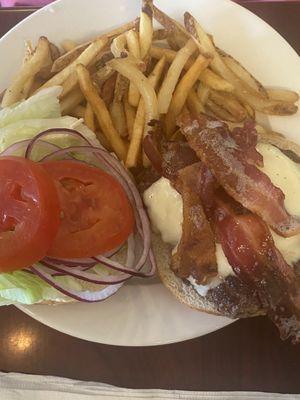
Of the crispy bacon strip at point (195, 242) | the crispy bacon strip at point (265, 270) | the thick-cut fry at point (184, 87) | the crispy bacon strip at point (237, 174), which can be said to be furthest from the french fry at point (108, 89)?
the crispy bacon strip at point (265, 270)

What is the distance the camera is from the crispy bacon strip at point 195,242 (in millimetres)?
1720

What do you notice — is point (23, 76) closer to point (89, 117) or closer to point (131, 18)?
point (89, 117)

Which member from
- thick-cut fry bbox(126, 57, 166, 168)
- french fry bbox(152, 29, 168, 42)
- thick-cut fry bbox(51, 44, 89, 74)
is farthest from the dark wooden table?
french fry bbox(152, 29, 168, 42)

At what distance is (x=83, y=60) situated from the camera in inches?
75.3

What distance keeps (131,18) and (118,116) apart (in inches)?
14.9

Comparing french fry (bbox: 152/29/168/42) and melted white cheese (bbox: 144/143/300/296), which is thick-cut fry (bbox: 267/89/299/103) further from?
french fry (bbox: 152/29/168/42)

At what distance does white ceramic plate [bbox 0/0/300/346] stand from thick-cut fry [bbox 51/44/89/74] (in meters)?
0.14

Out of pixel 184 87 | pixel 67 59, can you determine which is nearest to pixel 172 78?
pixel 184 87

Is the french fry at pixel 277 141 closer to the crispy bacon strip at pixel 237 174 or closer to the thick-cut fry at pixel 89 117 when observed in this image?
the crispy bacon strip at pixel 237 174

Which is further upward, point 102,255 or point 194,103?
point 194,103

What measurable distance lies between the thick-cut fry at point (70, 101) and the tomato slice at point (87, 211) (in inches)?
10.6

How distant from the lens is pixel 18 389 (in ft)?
6.61

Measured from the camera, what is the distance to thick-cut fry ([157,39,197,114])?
1.89 meters

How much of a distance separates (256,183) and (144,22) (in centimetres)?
63
